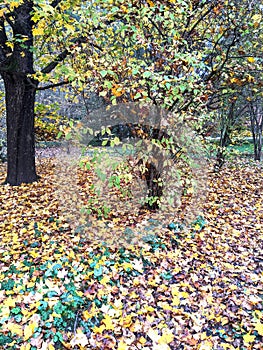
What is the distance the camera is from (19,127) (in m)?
5.42

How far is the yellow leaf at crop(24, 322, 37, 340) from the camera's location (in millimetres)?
2296

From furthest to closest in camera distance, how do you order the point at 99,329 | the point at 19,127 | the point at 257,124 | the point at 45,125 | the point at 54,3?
the point at 257,124, the point at 45,125, the point at 19,127, the point at 54,3, the point at 99,329

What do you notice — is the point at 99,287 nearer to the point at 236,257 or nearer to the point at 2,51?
the point at 236,257

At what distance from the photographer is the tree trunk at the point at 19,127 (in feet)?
17.3

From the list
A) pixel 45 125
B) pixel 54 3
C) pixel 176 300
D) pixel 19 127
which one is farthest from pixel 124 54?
pixel 45 125

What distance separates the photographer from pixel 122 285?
2.96 metres

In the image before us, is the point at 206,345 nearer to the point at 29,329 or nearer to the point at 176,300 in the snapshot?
the point at 176,300

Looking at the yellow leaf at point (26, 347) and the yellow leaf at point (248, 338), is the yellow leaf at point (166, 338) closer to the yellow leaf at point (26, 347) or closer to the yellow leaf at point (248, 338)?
the yellow leaf at point (248, 338)

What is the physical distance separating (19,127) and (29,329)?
3.95 meters

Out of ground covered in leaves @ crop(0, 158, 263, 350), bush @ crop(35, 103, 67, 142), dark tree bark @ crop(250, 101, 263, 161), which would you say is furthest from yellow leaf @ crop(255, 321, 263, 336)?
dark tree bark @ crop(250, 101, 263, 161)

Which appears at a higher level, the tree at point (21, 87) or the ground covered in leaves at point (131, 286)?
the tree at point (21, 87)

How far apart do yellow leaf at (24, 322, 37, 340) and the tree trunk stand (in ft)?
11.8

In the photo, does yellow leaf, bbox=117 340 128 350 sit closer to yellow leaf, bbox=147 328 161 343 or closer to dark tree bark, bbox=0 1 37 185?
yellow leaf, bbox=147 328 161 343

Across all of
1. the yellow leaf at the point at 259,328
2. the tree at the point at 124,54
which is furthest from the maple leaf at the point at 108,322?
the tree at the point at 124,54
